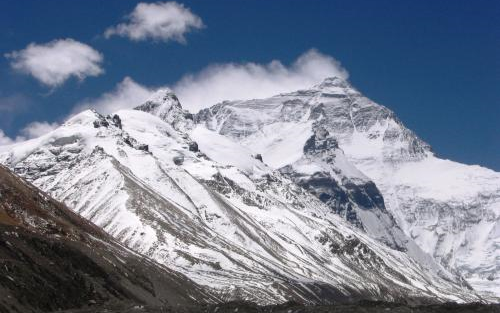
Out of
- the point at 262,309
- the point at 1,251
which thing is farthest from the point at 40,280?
the point at 262,309

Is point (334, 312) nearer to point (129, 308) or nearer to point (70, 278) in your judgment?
point (129, 308)

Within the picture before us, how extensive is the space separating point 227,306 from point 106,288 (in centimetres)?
7031

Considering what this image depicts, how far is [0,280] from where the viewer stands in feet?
500

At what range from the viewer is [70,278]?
183 meters

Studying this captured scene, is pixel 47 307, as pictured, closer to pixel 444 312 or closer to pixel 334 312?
pixel 334 312

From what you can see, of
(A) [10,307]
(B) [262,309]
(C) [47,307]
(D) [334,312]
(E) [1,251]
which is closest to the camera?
(D) [334,312]

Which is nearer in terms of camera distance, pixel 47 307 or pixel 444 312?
pixel 444 312

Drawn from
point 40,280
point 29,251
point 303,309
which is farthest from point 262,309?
point 29,251

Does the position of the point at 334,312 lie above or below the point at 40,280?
above

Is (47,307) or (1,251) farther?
(1,251)

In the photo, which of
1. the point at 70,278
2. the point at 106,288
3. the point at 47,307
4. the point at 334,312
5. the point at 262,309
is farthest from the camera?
the point at 106,288

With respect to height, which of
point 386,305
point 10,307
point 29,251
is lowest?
point 10,307

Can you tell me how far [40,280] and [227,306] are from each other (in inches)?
1934

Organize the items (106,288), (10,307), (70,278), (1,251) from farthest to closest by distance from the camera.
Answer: (106,288) < (70,278) < (1,251) < (10,307)
